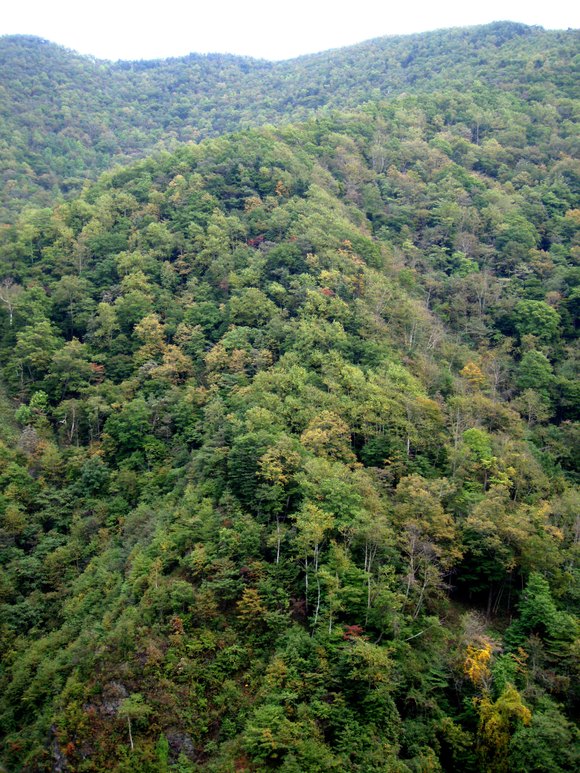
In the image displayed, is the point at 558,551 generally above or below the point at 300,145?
below

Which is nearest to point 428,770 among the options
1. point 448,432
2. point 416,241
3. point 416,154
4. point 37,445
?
point 448,432

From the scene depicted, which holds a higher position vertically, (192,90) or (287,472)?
(192,90)

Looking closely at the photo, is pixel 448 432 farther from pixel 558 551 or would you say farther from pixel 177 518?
pixel 177 518

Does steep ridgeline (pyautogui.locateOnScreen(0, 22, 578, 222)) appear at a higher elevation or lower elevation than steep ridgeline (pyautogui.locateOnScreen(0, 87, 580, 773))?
higher

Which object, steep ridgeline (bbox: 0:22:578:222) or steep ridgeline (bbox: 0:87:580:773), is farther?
steep ridgeline (bbox: 0:22:578:222)

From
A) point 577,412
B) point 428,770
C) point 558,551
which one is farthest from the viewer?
point 577,412
